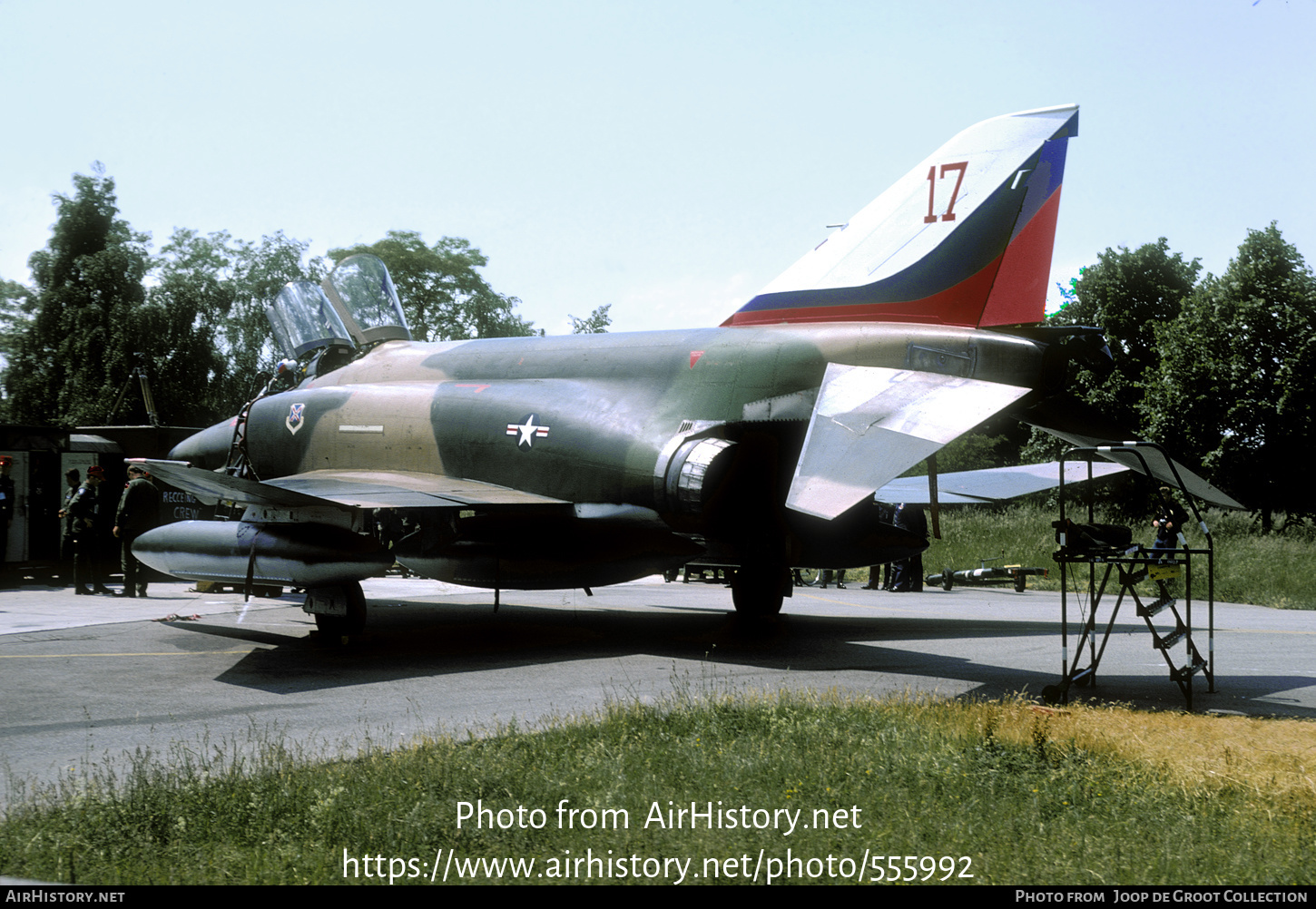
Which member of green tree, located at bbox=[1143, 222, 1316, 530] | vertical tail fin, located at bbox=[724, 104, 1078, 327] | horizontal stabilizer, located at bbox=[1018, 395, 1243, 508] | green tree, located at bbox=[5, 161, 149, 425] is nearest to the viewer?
horizontal stabilizer, located at bbox=[1018, 395, 1243, 508]

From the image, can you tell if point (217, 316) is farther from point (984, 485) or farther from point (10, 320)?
point (984, 485)

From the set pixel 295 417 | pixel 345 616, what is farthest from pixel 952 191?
pixel 295 417

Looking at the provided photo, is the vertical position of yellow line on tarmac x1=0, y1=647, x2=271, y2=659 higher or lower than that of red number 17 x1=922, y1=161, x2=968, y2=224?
lower

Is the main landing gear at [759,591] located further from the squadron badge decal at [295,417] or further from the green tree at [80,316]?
the green tree at [80,316]

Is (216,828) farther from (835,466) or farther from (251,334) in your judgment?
(251,334)

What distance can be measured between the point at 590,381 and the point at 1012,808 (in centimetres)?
785

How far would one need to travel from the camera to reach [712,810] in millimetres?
4809

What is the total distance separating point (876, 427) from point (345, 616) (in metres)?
6.25

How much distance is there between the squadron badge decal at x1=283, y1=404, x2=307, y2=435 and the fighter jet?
0.14 feet

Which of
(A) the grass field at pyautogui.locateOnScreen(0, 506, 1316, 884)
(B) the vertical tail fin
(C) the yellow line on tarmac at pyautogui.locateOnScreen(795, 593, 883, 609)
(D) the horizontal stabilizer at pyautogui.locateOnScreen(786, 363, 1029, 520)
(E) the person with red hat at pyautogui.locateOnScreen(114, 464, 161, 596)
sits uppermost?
(B) the vertical tail fin

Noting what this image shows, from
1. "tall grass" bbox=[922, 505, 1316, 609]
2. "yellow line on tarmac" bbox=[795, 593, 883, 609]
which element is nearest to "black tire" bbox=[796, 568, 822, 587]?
"tall grass" bbox=[922, 505, 1316, 609]

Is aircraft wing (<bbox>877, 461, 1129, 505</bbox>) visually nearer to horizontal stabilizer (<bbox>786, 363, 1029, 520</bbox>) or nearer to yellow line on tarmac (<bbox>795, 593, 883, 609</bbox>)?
yellow line on tarmac (<bbox>795, 593, 883, 609</bbox>)

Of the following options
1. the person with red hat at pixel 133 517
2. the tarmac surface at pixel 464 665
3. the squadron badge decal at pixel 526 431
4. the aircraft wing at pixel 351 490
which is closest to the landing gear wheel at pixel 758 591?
the tarmac surface at pixel 464 665

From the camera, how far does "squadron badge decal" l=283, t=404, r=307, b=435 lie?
44.3 ft
